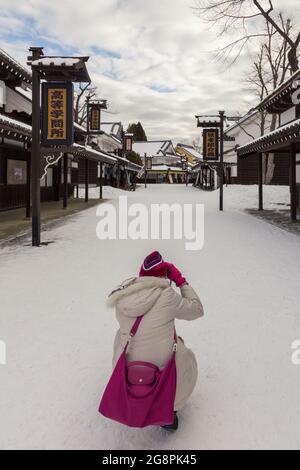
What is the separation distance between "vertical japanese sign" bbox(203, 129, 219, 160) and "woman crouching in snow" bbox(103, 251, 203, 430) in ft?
66.2

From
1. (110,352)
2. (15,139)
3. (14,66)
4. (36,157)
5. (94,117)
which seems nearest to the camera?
(110,352)

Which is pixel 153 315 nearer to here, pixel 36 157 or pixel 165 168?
pixel 36 157

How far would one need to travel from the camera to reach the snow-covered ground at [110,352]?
2510 millimetres

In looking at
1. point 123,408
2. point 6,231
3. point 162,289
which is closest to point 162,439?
point 123,408

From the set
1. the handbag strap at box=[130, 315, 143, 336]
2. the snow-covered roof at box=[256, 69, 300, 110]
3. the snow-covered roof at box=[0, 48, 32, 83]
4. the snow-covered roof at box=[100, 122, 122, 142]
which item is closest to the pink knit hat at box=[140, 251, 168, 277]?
the handbag strap at box=[130, 315, 143, 336]

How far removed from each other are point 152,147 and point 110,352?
79.4 metres

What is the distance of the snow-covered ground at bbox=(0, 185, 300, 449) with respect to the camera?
8.23 feet

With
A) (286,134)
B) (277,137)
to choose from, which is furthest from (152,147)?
(286,134)

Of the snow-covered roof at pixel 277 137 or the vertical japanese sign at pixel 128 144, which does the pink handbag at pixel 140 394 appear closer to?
the snow-covered roof at pixel 277 137

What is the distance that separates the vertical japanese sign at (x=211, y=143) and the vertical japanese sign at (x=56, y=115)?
12.5 meters

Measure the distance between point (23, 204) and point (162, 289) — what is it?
57.9 feet

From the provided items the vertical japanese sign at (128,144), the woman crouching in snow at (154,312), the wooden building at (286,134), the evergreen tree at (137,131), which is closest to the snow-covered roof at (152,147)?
the evergreen tree at (137,131)

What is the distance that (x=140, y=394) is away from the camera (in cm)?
224

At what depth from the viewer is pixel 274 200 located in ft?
77.9
